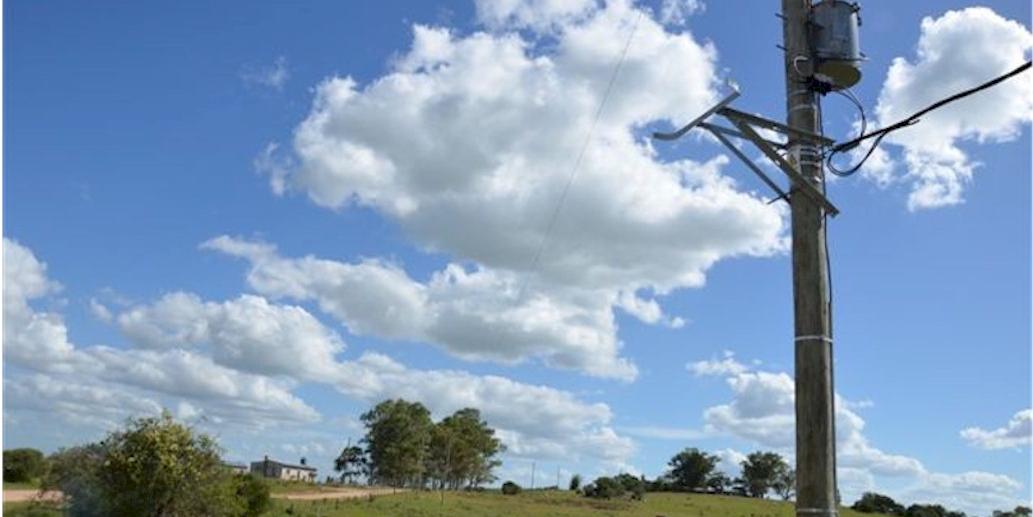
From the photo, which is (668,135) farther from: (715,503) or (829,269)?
(715,503)

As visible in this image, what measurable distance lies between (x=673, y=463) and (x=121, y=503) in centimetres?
12210

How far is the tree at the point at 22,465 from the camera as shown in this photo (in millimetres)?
63688

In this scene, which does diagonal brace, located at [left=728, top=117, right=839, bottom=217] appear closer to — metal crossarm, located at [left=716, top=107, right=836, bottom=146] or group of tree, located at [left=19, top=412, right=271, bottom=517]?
metal crossarm, located at [left=716, top=107, right=836, bottom=146]

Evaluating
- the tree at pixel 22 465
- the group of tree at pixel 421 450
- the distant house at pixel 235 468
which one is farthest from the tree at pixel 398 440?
the distant house at pixel 235 468

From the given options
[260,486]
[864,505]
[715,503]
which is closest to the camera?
[260,486]

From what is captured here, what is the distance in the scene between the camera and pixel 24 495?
50.3 meters

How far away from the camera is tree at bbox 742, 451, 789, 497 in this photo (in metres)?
146

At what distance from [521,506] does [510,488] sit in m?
25.9

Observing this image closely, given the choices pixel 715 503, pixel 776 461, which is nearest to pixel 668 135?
pixel 715 503

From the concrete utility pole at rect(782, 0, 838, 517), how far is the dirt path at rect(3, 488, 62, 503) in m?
38.9

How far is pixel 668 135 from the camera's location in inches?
299

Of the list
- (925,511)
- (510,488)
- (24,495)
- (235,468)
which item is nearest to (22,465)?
(24,495)

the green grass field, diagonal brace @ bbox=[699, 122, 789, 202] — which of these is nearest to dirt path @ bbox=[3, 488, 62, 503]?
the green grass field

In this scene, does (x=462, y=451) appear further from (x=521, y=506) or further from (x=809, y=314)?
(x=809, y=314)
